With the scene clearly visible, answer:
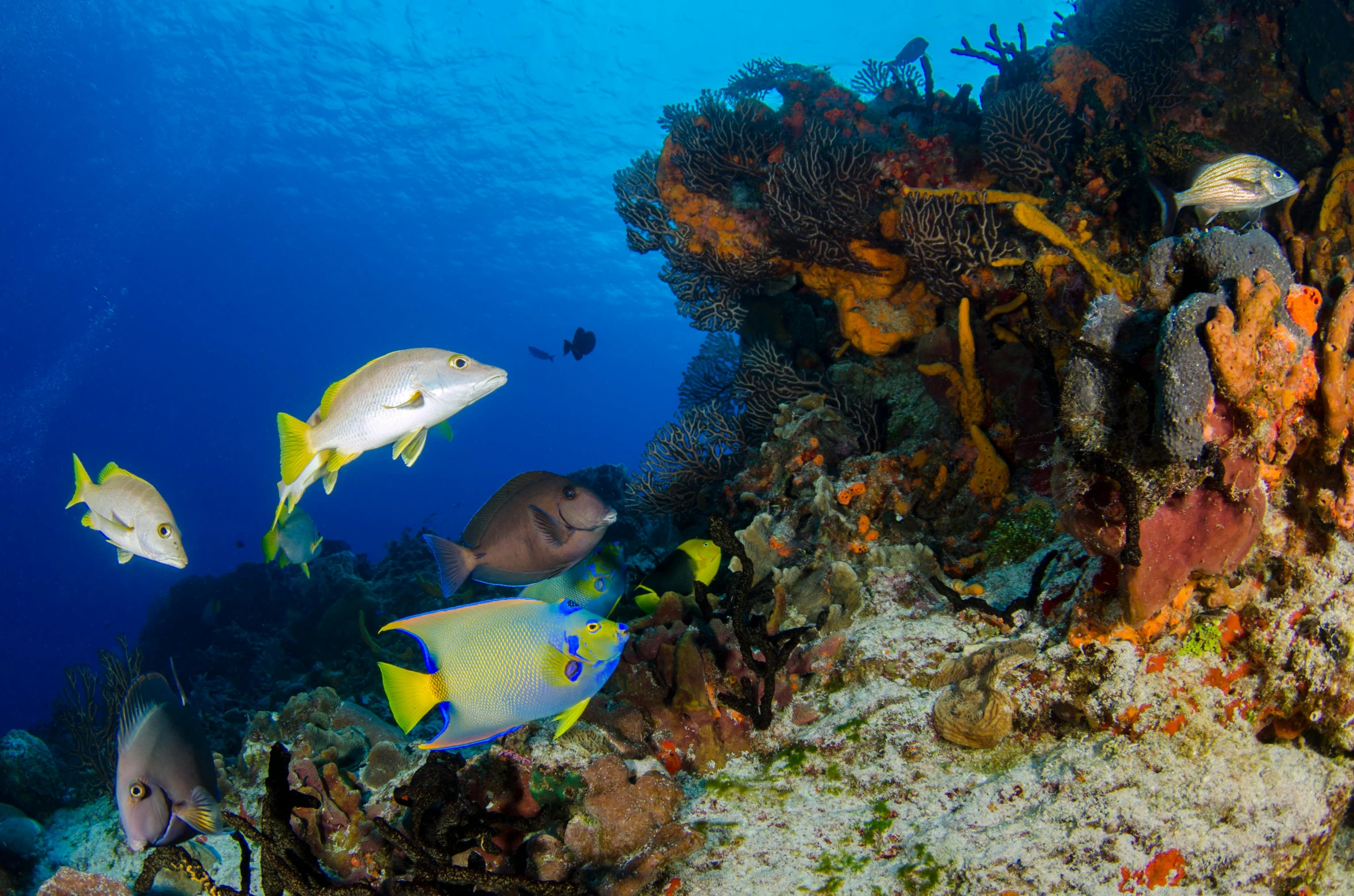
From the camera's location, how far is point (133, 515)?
2809 mm

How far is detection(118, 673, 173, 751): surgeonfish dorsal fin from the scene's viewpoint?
2199mm

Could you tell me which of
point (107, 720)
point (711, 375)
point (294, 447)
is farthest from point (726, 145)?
point (107, 720)

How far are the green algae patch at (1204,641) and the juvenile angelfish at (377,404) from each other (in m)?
2.77

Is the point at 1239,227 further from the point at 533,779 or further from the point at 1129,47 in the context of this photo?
the point at 533,779

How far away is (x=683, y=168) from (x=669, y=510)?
3.88 meters

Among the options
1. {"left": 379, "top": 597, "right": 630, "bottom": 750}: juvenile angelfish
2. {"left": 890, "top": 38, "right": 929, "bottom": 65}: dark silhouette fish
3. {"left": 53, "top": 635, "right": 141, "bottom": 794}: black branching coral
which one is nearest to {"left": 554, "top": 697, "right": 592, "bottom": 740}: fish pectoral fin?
{"left": 379, "top": 597, "right": 630, "bottom": 750}: juvenile angelfish

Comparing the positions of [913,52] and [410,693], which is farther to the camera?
[913,52]

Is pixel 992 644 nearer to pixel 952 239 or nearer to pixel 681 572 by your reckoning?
pixel 681 572

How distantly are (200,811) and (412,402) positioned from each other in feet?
5.90

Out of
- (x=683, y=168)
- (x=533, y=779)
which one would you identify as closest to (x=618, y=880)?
(x=533, y=779)

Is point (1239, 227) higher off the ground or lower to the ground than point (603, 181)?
lower

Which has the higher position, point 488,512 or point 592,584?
point 488,512

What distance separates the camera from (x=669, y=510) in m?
5.74

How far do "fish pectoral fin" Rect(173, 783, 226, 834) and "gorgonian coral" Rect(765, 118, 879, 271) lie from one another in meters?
5.78
